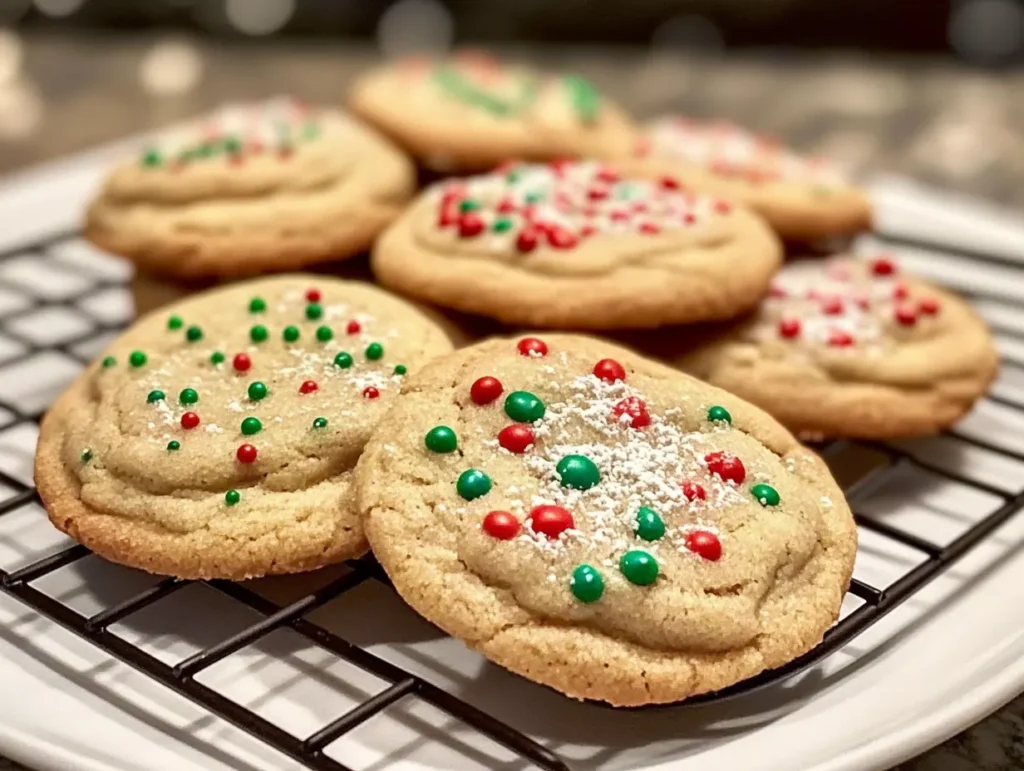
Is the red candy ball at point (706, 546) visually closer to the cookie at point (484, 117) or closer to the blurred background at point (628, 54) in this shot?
the cookie at point (484, 117)

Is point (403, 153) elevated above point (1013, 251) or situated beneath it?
elevated above

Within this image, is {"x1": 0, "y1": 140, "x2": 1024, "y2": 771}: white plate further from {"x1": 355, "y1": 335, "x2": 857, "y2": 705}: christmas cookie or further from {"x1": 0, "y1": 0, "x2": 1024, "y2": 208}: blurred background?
{"x1": 0, "y1": 0, "x2": 1024, "y2": 208}: blurred background

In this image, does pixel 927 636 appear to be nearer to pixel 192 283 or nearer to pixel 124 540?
pixel 124 540

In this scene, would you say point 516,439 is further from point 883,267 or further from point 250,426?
point 883,267

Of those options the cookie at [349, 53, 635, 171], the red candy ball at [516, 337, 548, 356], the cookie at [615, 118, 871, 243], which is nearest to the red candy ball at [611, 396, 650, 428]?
the red candy ball at [516, 337, 548, 356]

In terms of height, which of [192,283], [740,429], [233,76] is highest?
[740,429]

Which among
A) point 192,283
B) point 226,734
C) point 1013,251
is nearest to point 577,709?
point 226,734

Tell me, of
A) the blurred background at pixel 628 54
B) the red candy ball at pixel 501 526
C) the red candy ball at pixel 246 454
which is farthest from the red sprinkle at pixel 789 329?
the blurred background at pixel 628 54
